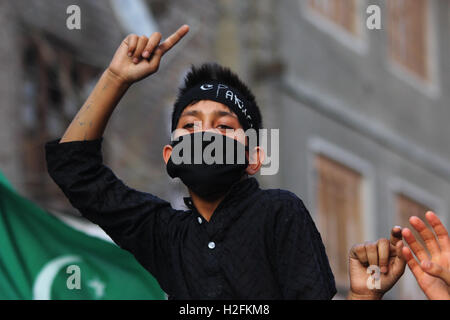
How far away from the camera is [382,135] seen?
13.8 meters

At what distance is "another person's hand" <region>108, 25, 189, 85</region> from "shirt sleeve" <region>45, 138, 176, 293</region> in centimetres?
28

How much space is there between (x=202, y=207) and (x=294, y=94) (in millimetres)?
9067

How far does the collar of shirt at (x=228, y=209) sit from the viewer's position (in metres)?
3.27

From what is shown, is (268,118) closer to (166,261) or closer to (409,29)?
(409,29)

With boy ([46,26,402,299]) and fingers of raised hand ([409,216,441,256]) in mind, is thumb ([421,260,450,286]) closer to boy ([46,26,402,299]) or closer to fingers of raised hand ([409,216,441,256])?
fingers of raised hand ([409,216,441,256])

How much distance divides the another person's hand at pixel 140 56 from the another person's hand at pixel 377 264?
91cm

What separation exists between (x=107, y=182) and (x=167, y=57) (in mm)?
7440

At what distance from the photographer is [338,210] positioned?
12.9 meters

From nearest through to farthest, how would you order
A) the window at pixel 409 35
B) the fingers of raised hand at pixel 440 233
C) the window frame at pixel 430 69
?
the fingers of raised hand at pixel 440 233 → the window at pixel 409 35 → the window frame at pixel 430 69

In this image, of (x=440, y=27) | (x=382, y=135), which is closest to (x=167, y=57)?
(x=382, y=135)

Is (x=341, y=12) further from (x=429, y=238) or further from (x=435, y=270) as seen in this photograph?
(x=435, y=270)

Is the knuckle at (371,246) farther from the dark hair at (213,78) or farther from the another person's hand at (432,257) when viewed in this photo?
the dark hair at (213,78)

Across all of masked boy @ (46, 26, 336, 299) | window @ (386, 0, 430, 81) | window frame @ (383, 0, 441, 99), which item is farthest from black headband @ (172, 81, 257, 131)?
window frame @ (383, 0, 441, 99)

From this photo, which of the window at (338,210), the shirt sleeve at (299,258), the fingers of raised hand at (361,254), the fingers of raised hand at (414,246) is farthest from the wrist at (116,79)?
the window at (338,210)
